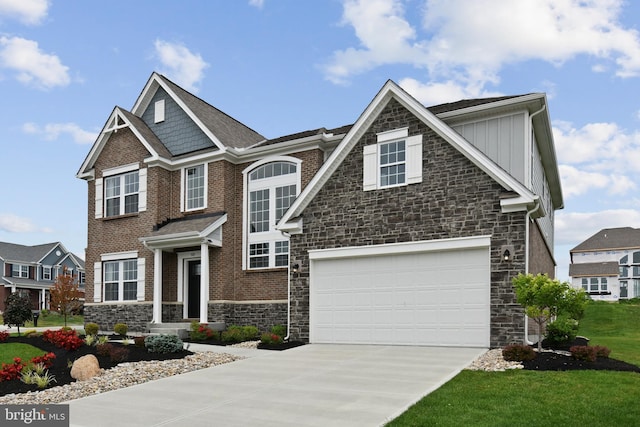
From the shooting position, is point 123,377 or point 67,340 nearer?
point 123,377

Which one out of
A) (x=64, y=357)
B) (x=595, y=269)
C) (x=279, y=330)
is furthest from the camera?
(x=595, y=269)

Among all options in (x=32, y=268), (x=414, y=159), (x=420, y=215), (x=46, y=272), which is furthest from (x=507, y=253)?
(x=46, y=272)

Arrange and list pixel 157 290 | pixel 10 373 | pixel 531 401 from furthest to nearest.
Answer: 1. pixel 157 290
2. pixel 10 373
3. pixel 531 401

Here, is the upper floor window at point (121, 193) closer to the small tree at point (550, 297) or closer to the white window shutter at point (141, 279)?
the white window shutter at point (141, 279)

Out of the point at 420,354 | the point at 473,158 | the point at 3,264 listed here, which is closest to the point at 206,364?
the point at 420,354

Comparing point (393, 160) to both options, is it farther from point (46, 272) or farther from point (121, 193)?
point (46, 272)

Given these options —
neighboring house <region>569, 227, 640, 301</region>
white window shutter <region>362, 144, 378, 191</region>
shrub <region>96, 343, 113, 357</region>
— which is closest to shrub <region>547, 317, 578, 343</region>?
white window shutter <region>362, 144, 378, 191</region>

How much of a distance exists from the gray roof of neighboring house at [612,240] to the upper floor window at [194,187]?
182ft

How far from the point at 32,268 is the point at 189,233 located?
1648 inches

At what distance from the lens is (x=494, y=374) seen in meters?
10.4

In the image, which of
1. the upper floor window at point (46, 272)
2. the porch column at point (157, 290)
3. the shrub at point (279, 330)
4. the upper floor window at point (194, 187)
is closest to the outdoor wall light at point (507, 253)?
the shrub at point (279, 330)

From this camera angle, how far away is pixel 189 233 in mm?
19516

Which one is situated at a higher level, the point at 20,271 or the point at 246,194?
the point at 246,194

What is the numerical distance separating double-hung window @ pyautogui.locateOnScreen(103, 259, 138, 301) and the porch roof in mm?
1978
